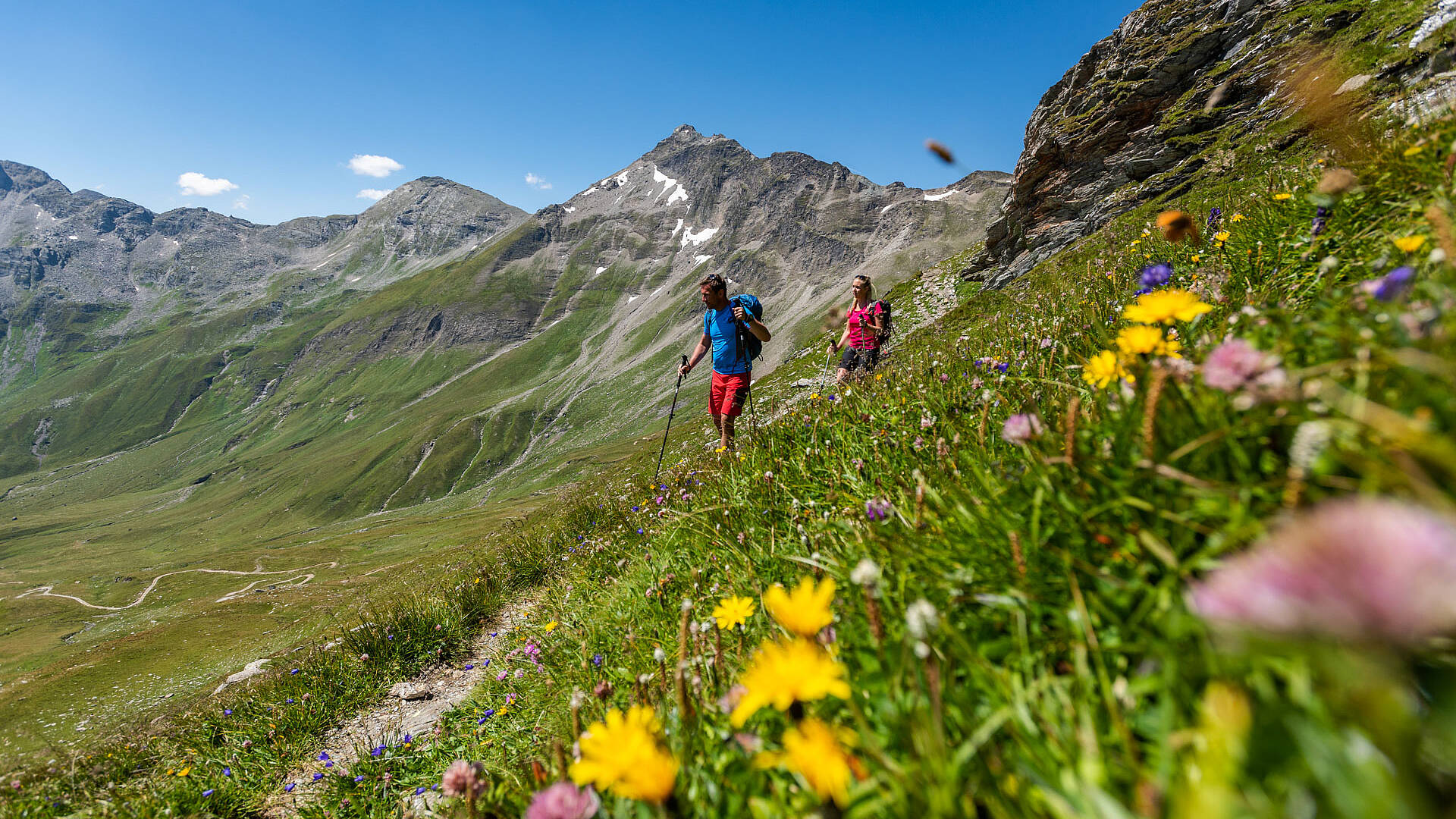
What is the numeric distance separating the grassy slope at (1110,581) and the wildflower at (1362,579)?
3.8 inches

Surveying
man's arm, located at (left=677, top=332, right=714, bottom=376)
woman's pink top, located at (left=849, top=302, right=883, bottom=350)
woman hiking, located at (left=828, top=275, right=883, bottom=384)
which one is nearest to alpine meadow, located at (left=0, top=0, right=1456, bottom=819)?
man's arm, located at (left=677, top=332, right=714, bottom=376)

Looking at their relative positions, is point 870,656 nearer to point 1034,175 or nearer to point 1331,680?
point 1331,680

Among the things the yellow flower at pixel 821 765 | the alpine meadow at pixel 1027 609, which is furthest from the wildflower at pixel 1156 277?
the yellow flower at pixel 821 765

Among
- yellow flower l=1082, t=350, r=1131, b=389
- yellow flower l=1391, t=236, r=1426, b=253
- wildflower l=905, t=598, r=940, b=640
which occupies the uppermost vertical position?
yellow flower l=1391, t=236, r=1426, b=253

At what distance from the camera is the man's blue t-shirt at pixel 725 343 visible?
11148mm

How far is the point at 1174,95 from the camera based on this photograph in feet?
112

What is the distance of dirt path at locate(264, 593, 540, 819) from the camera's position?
5637mm

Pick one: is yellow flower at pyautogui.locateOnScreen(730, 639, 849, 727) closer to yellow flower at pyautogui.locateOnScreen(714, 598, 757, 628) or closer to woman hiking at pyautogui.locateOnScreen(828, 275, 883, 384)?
yellow flower at pyautogui.locateOnScreen(714, 598, 757, 628)

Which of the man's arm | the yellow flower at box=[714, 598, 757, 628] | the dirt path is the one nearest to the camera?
the yellow flower at box=[714, 598, 757, 628]

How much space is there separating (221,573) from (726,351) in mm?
139889

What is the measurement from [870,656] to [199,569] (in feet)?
527

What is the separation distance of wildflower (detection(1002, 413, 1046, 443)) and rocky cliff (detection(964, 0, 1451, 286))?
1864 cm

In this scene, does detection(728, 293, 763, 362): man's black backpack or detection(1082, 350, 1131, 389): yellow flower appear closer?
detection(1082, 350, 1131, 389): yellow flower

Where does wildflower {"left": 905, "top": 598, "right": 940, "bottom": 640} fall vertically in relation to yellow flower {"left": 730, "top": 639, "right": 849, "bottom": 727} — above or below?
above
